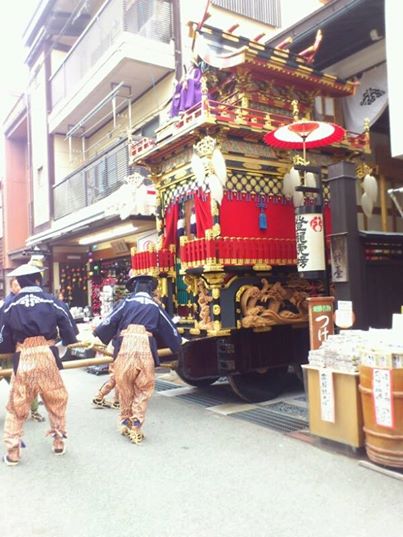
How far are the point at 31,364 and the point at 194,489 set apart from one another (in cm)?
208

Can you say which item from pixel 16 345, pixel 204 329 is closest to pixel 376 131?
pixel 204 329

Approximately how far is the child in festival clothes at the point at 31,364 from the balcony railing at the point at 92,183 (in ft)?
25.7

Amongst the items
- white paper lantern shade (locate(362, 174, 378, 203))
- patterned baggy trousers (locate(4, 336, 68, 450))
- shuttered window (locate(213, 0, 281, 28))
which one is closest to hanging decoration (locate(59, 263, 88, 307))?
shuttered window (locate(213, 0, 281, 28))

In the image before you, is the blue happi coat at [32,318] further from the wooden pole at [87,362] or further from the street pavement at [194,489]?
the street pavement at [194,489]

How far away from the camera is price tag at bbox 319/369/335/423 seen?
4859mm

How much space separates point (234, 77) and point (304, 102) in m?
1.55

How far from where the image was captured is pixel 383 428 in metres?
4.33

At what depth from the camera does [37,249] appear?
17453 mm

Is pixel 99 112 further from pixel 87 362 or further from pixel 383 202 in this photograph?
pixel 87 362

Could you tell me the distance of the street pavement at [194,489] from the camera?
11.4ft

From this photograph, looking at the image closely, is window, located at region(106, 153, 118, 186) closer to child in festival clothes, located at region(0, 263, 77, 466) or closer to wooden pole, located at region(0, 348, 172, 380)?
wooden pole, located at region(0, 348, 172, 380)

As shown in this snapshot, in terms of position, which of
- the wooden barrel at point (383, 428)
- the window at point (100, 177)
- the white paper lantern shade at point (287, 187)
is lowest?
the wooden barrel at point (383, 428)

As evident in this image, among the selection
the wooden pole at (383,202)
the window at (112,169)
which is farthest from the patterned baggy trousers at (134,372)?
the window at (112,169)

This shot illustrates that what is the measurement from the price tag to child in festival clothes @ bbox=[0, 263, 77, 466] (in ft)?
8.64
